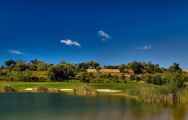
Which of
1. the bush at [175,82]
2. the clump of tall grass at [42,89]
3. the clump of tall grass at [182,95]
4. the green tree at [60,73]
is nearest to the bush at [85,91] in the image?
the clump of tall grass at [42,89]

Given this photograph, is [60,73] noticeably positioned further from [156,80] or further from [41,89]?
[156,80]

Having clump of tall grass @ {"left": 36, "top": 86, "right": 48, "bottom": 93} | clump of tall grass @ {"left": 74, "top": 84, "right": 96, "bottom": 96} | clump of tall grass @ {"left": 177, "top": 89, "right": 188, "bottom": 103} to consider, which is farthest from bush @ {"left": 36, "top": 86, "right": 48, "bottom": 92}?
clump of tall grass @ {"left": 177, "top": 89, "right": 188, "bottom": 103}

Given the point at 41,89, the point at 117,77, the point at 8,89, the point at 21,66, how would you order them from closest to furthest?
the point at 8,89 → the point at 41,89 → the point at 117,77 → the point at 21,66

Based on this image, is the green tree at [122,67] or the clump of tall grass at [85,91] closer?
the clump of tall grass at [85,91]

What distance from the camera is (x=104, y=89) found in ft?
293

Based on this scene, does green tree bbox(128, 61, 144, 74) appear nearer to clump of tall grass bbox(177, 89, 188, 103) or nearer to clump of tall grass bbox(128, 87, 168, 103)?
clump of tall grass bbox(128, 87, 168, 103)

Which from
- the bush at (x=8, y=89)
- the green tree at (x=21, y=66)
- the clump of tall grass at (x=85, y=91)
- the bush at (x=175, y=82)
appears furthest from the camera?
the green tree at (x=21, y=66)

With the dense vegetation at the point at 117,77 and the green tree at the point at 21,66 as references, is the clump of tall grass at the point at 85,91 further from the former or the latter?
the green tree at the point at 21,66

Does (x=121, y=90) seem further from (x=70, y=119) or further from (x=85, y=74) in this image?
(x=70, y=119)

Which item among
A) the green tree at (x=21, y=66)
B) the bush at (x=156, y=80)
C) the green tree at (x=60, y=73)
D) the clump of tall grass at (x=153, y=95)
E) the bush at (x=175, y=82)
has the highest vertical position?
the green tree at (x=21, y=66)

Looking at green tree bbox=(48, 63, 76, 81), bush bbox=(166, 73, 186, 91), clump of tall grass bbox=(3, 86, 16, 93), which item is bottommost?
clump of tall grass bbox=(3, 86, 16, 93)

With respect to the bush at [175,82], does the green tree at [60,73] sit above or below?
above

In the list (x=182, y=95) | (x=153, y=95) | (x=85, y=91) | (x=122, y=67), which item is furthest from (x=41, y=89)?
(x=122, y=67)

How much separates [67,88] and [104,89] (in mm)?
9790
